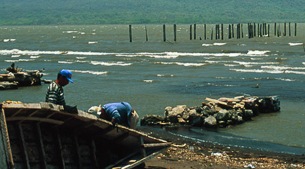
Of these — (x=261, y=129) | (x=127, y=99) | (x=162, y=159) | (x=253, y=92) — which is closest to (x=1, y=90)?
(x=127, y=99)

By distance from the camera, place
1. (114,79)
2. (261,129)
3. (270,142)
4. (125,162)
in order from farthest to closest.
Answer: (114,79) < (261,129) < (270,142) < (125,162)

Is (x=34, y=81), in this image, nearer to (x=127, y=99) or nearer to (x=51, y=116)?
(x=127, y=99)

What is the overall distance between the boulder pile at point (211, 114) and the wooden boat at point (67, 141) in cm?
820

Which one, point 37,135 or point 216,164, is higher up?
point 37,135

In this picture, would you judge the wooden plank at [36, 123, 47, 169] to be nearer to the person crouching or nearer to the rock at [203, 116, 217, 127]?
the person crouching

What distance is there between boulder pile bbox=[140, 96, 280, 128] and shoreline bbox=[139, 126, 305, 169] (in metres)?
3.27

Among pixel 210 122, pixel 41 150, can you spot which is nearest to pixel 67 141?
pixel 41 150

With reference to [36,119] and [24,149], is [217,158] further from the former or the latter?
[24,149]

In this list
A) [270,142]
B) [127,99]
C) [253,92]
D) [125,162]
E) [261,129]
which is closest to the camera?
[125,162]

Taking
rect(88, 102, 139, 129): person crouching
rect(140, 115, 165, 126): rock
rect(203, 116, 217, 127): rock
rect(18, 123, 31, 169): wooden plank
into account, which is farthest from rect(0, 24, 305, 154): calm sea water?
rect(18, 123, 31, 169): wooden plank

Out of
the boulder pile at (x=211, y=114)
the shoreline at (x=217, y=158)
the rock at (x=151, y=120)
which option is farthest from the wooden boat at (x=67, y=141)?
the boulder pile at (x=211, y=114)

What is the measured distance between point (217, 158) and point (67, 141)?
5105mm

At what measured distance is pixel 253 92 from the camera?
31750 millimetres

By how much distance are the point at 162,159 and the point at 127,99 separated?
12.9 meters
